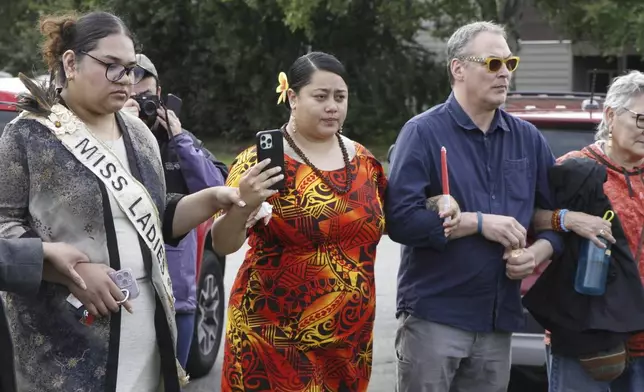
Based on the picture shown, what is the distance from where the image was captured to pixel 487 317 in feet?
14.2

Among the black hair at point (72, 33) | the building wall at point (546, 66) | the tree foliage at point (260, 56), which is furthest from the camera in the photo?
the building wall at point (546, 66)

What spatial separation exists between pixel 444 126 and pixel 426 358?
92cm

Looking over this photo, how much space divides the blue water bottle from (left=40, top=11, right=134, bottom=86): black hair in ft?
6.47

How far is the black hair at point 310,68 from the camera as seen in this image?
421 cm

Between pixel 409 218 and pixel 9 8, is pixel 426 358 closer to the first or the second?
pixel 409 218

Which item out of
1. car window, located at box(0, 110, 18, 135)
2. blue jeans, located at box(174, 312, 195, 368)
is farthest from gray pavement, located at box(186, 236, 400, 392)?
car window, located at box(0, 110, 18, 135)

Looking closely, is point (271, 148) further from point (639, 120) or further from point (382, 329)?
point (382, 329)

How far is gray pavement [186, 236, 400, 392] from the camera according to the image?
699 cm

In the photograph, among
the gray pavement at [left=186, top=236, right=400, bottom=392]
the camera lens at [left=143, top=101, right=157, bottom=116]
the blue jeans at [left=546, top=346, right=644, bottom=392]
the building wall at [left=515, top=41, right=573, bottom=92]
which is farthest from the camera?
the building wall at [left=515, top=41, right=573, bottom=92]

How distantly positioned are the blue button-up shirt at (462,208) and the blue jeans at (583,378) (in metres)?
0.28

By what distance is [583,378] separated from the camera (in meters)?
4.44

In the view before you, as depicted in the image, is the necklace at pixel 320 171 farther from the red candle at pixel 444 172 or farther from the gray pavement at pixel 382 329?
the gray pavement at pixel 382 329

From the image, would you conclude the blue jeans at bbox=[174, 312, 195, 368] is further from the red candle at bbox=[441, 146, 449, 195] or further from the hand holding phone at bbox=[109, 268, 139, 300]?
the hand holding phone at bbox=[109, 268, 139, 300]

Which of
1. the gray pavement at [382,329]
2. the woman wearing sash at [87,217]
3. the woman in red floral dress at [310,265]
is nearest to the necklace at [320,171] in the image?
the woman in red floral dress at [310,265]
